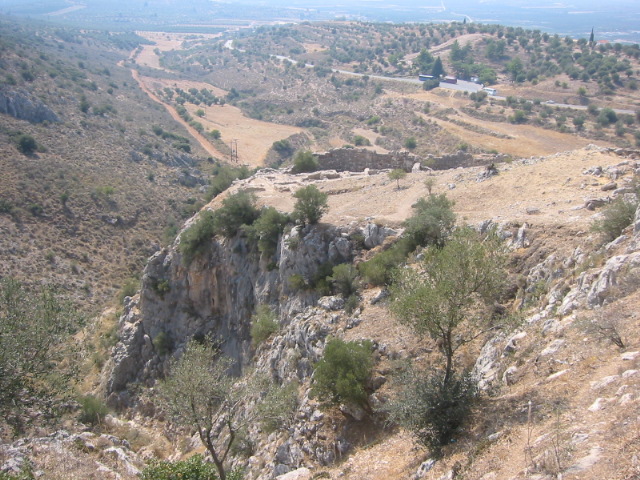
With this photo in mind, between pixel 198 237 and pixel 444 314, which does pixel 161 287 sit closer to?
pixel 198 237

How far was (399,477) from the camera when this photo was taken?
1068 centimetres

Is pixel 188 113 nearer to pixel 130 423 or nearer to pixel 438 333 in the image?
pixel 130 423

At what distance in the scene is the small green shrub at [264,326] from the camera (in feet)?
70.6

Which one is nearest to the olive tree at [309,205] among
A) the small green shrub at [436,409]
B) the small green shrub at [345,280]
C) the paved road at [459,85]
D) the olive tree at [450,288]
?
the small green shrub at [345,280]

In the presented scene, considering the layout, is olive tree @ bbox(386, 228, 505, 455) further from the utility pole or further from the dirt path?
the dirt path

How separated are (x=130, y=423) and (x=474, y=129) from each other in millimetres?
51830

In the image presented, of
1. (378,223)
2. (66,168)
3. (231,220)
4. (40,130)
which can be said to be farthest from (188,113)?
(378,223)

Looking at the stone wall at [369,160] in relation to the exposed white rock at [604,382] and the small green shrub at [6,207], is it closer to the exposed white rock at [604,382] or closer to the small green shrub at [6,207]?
Answer: the small green shrub at [6,207]

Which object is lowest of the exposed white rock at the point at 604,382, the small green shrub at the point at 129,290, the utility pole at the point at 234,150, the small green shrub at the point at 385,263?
the small green shrub at the point at 129,290

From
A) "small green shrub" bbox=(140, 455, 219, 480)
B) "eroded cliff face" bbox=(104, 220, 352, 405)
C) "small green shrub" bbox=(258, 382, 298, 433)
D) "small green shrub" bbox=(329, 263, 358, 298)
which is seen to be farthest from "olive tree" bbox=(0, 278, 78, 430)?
"eroded cliff face" bbox=(104, 220, 352, 405)

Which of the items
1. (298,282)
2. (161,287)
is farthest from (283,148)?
(298,282)

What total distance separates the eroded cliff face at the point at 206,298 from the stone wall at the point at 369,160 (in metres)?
14.0

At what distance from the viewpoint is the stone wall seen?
36.1 m

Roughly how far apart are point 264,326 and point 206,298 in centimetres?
675
